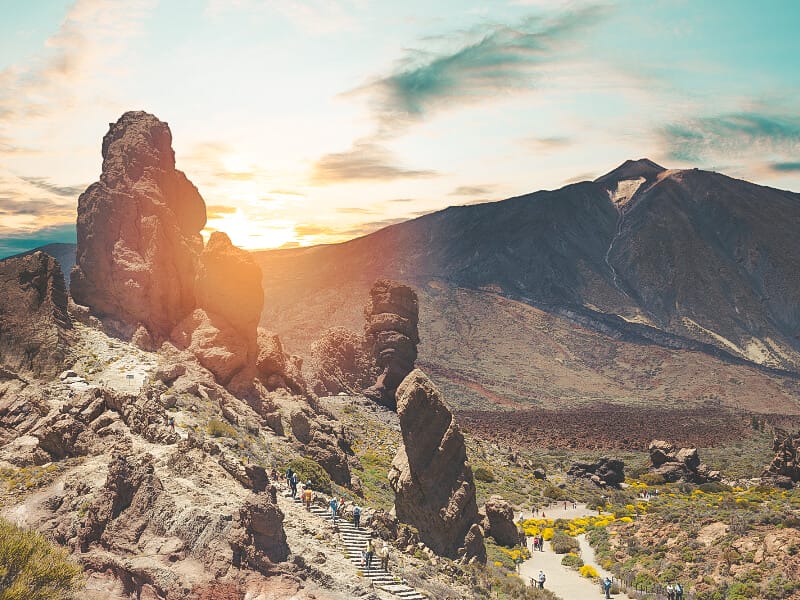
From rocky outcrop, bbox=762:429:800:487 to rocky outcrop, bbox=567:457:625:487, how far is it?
11454 mm

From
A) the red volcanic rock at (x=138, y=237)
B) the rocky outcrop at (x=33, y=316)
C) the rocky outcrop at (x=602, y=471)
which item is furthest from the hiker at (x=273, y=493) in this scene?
the rocky outcrop at (x=602, y=471)

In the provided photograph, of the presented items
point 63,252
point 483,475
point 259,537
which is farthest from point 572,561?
point 63,252

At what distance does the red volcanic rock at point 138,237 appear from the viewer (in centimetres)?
3441

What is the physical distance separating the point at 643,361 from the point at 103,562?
162 metres

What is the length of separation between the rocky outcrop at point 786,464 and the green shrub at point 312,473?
125 ft

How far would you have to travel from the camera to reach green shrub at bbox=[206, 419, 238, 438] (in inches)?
1091

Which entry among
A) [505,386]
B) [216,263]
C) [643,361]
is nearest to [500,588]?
[216,263]

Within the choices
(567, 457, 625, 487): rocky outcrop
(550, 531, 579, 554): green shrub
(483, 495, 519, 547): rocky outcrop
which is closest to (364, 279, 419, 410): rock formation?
(567, 457, 625, 487): rocky outcrop

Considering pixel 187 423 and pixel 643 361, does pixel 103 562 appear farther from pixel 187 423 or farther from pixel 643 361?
pixel 643 361

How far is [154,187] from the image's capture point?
38.6m

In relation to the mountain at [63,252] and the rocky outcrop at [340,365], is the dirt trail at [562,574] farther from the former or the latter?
the mountain at [63,252]

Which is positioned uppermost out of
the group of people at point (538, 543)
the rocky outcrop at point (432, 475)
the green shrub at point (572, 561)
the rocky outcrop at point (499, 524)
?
the rocky outcrop at point (432, 475)

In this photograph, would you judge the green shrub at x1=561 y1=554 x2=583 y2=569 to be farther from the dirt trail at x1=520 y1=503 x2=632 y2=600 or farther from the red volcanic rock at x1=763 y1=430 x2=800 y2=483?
the red volcanic rock at x1=763 y1=430 x2=800 y2=483

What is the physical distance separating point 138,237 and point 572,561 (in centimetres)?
2713
